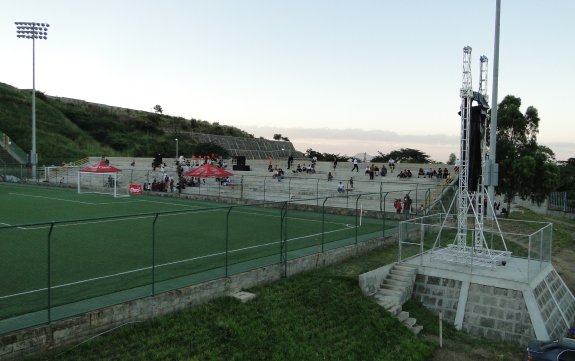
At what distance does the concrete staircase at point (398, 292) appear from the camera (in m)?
14.5

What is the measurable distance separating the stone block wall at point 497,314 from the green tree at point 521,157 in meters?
17.9

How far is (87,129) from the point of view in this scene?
104 m

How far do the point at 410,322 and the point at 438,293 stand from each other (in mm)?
1999

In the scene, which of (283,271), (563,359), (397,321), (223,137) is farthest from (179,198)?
(223,137)

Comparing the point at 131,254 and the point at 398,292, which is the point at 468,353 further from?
the point at 131,254

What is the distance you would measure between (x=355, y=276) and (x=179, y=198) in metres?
23.7

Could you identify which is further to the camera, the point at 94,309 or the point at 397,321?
the point at 397,321

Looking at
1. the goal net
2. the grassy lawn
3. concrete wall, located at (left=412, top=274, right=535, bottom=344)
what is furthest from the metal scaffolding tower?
the goal net

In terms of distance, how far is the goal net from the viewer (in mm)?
40656

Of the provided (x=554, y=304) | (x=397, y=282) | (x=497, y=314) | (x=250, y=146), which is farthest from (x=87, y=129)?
(x=554, y=304)

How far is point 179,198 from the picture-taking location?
120ft

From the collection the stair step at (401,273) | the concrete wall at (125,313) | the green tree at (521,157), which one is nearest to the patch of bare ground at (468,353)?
the stair step at (401,273)

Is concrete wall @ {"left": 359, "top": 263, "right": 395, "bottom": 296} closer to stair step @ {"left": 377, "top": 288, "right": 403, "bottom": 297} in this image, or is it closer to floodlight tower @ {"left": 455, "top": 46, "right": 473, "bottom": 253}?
stair step @ {"left": 377, "top": 288, "right": 403, "bottom": 297}

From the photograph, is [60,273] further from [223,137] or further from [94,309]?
[223,137]
